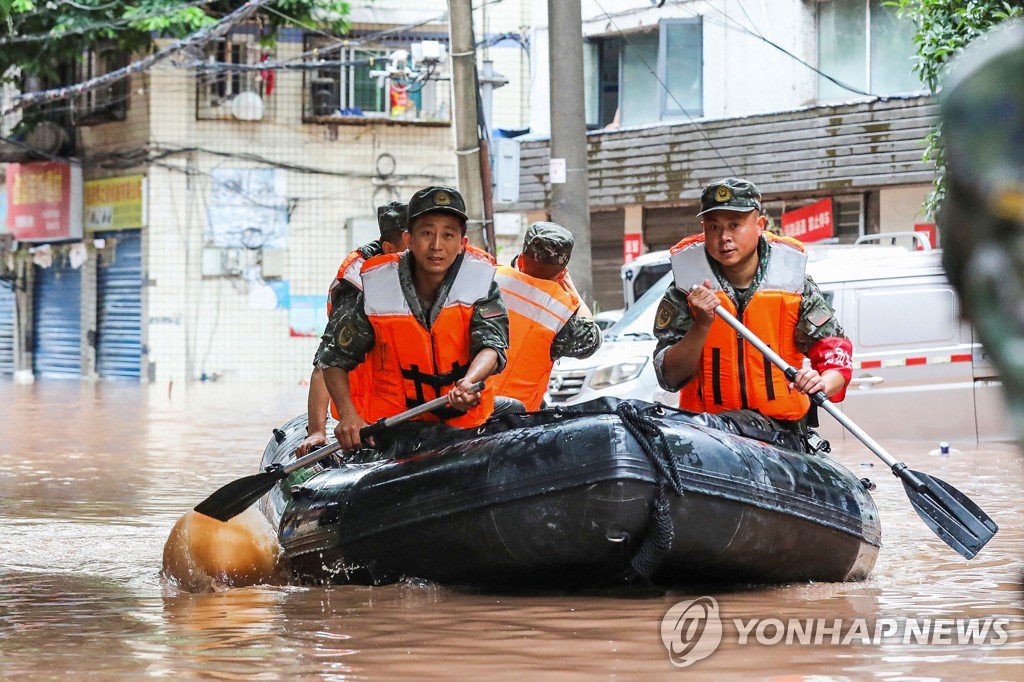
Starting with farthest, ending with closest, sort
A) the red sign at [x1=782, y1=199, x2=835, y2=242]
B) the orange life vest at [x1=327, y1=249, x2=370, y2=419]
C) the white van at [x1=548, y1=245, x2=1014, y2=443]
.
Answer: the red sign at [x1=782, y1=199, x2=835, y2=242] → the white van at [x1=548, y1=245, x2=1014, y2=443] → the orange life vest at [x1=327, y1=249, x2=370, y2=419]

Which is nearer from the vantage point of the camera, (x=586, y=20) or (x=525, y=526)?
(x=525, y=526)

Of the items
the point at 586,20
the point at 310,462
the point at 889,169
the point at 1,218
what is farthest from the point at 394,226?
the point at 1,218

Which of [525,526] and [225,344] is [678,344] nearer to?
[525,526]

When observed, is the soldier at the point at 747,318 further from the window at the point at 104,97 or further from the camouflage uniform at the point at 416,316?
the window at the point at 104,97

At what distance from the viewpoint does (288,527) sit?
6668 millimetres

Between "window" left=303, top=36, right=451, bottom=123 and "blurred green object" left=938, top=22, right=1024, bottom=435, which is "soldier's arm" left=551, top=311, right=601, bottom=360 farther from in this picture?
"window" left=303, top=36, right=451, bottom=123

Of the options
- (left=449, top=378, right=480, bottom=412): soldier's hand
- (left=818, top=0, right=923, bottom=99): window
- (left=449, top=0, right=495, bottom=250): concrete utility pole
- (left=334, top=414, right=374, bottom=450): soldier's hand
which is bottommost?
(left=334, top=414, right=374, bottom=450): soldier's hand

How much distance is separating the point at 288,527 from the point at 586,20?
16.8 m

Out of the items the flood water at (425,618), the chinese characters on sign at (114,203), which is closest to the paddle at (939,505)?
the flood water at (425,618)

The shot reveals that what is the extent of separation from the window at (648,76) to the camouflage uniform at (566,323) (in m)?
14.3

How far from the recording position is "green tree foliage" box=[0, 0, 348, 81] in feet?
75.6

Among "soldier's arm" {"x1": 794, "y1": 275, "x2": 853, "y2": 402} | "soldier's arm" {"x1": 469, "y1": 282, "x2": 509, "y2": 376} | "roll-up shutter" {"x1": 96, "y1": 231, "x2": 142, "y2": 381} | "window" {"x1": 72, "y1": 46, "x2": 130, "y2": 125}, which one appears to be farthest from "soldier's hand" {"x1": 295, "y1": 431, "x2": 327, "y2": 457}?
"roll-up shutter" {"x1": 96, "y1": 231, "x2": 142, "y2": 381}

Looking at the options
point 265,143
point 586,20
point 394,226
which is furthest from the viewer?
point 265,143

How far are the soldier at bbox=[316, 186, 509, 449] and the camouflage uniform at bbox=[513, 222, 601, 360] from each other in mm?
868
